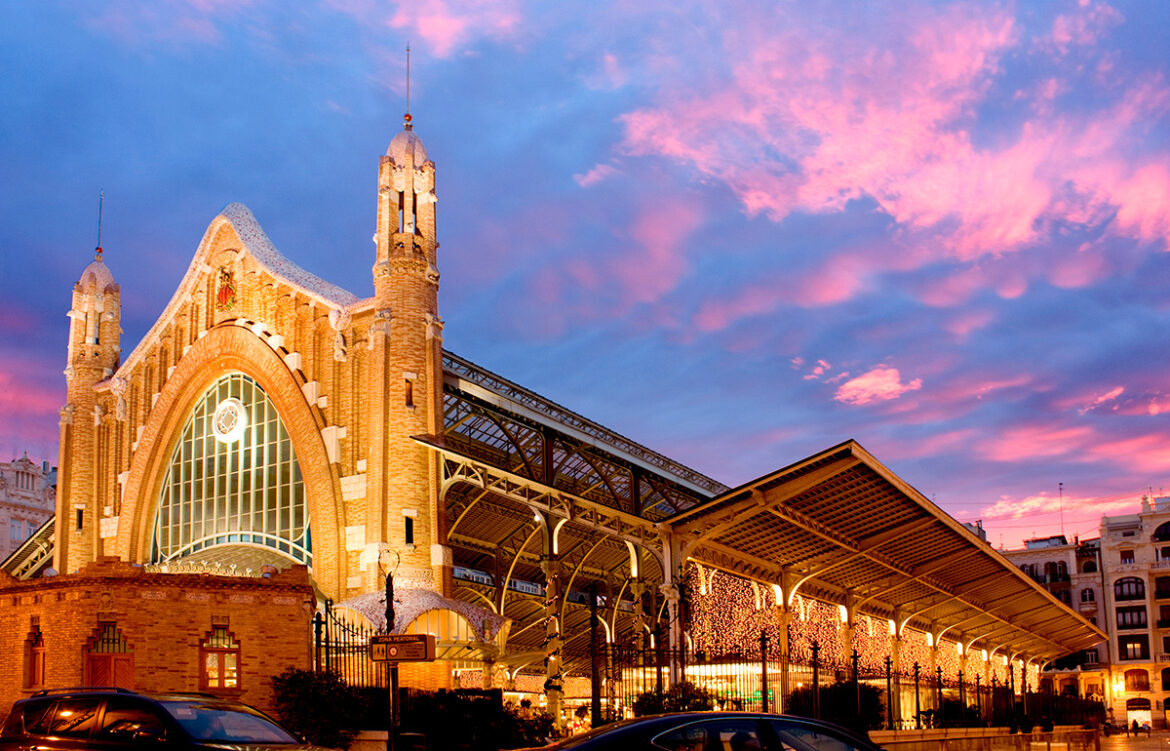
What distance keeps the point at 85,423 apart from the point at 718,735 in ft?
149

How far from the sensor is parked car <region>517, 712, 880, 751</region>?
9.38 meters

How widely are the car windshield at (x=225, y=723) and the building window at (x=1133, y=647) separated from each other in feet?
334

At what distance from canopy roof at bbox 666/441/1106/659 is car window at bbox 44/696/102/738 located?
17.5 meters

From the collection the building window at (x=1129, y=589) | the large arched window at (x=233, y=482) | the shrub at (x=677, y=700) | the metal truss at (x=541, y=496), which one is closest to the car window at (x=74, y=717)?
the shrub at (x=677, y=700)

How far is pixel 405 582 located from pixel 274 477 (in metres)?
8.35

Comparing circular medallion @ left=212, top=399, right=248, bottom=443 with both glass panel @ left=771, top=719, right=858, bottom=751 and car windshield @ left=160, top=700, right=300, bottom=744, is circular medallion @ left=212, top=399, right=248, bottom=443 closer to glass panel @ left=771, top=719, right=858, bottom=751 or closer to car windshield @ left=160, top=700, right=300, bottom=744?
car windshield @ left=160, top=700, right=300, bottom=744

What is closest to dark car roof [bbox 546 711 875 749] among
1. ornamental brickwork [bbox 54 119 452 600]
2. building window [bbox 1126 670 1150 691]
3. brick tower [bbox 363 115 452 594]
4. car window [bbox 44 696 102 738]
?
car window [bbox 44 696 102 738]

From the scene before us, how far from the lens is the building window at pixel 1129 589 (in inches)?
3981

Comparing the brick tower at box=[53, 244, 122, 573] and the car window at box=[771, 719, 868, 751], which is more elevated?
the brick tower at box=[53, 244, 122, 573]

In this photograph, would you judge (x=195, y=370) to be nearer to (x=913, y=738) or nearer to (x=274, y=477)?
(x=274, y=477)

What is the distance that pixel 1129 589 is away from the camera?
101875 millimetres

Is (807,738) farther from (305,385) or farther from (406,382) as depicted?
(305,385)

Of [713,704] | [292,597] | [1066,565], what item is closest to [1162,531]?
[1066,565]

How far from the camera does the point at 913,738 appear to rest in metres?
30.7
